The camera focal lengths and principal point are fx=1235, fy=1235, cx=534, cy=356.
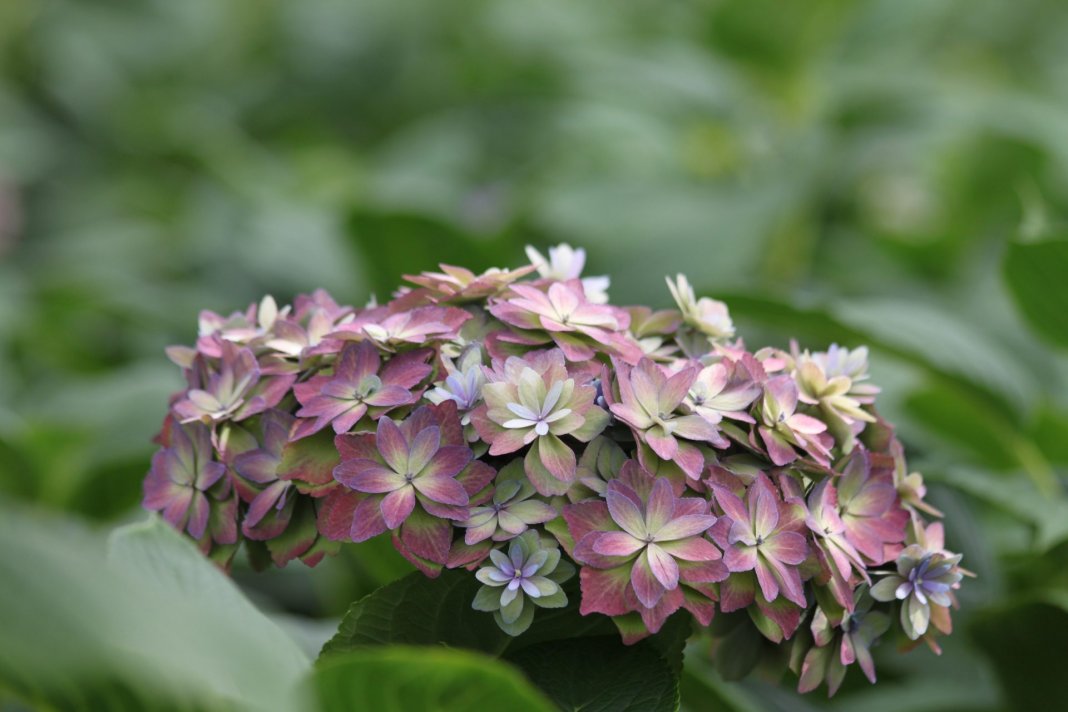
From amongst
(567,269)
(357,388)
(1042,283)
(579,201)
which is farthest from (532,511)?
(579,201)

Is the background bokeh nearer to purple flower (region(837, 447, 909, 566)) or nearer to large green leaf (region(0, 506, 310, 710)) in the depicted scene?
purple flower (region(837, 447, 909, 566))

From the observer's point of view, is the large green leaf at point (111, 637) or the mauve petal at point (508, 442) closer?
the large green leaf at point (111, 637)

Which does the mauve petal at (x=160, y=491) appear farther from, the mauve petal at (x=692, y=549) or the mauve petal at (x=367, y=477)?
the mauve petal at (x=692, y=549)

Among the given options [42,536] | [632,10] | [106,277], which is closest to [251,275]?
[106,277]

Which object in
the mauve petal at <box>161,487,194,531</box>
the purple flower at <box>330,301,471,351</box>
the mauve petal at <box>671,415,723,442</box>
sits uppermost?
the purple flower at <box>330,301,471,351</box>

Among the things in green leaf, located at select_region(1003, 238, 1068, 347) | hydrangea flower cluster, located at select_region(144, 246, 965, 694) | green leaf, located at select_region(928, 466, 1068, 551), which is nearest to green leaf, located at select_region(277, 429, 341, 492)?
hydrangea flower cluster, located at select_region(144, 246, 965, 694)

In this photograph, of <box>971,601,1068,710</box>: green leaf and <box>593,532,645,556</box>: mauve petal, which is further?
<box>971,601,1068,710</box>: green leaf

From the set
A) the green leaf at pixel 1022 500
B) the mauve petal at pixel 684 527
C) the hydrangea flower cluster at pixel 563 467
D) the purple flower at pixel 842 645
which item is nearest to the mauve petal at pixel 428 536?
the hydrangea flower cluster at pixel 563 467
